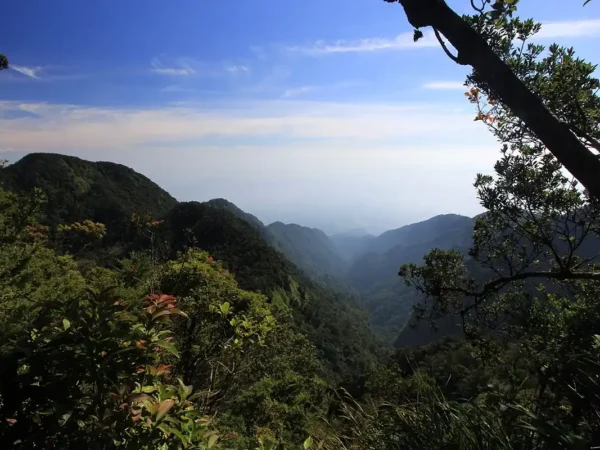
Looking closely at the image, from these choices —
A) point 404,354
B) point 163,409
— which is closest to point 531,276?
point 404,354

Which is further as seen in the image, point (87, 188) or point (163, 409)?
point (87, 188)

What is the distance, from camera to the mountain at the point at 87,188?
69.1 meters

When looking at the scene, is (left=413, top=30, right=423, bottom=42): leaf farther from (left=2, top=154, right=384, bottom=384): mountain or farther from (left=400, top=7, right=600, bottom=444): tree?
(left=2, top=154, right=384, bottom=384): mountain

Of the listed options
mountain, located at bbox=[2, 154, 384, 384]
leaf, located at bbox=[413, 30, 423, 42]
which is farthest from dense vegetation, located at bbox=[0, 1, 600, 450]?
mountain, located at bbox=[2, 154, 384, 384]

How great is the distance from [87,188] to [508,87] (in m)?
93.1

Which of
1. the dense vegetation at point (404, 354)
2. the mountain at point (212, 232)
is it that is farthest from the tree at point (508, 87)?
the mountain at point (212, 232)

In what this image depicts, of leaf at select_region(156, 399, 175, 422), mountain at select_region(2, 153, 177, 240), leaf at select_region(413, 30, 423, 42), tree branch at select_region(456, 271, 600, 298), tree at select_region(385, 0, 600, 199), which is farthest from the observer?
mountain at select_region(2, 153, 177, 240)

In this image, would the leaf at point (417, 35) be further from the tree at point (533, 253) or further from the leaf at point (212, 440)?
the leaf at point (212, 440)

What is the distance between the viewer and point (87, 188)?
82.5 meters

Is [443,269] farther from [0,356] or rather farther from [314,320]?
[314,320]

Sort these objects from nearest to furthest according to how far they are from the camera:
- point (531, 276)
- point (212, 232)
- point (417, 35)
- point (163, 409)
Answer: point (163, 409)
point (417, 35)
point (531, 276)
point (212, 232)

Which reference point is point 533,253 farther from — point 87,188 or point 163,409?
point 87,188

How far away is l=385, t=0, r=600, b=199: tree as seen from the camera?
2.03m

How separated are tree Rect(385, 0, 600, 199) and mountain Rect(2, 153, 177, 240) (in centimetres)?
6970
